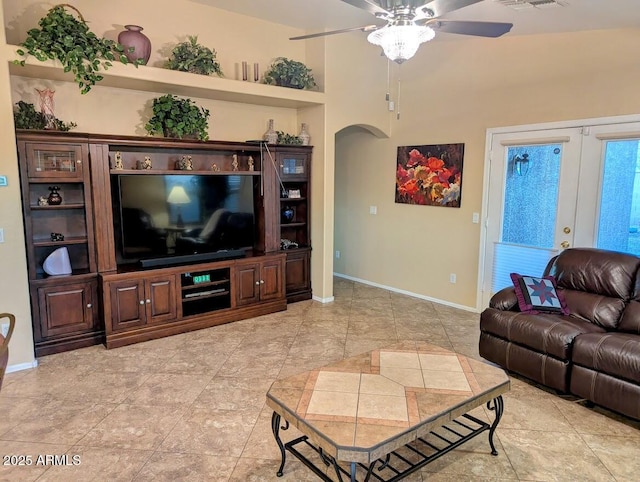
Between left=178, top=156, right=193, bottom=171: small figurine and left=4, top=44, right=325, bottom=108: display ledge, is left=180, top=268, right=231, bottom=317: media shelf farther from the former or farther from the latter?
left=4, top=44, right=325, bottom=108: display ledge

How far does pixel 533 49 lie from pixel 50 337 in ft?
17.7

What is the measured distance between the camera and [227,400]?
10.3ft

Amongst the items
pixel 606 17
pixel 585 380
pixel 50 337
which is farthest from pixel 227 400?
pixel 606 17

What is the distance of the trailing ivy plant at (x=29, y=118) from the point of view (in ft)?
11.9

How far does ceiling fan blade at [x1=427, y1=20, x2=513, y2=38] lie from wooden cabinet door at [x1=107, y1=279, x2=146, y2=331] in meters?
3.35

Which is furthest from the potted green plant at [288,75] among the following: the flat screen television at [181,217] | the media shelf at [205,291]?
the media shelf at [205,291]

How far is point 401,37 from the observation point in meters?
2.48

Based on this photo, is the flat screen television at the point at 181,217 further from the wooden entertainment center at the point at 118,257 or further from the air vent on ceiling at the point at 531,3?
the air vent on ceiling at the point at 531,3

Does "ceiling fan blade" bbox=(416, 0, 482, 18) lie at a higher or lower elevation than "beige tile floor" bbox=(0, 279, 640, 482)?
higher

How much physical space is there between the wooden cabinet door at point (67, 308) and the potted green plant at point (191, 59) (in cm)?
225

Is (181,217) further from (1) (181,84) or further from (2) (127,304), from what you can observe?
(1) (181,84)

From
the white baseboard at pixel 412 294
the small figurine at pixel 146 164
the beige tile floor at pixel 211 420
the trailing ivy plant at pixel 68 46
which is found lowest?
the beige tile floor at pixel 211 420

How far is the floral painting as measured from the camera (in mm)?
5230

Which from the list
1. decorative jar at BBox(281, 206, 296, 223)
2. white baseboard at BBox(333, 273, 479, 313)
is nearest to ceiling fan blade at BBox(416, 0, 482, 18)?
decorative jar at BBox(281, 206, 296, 223)
